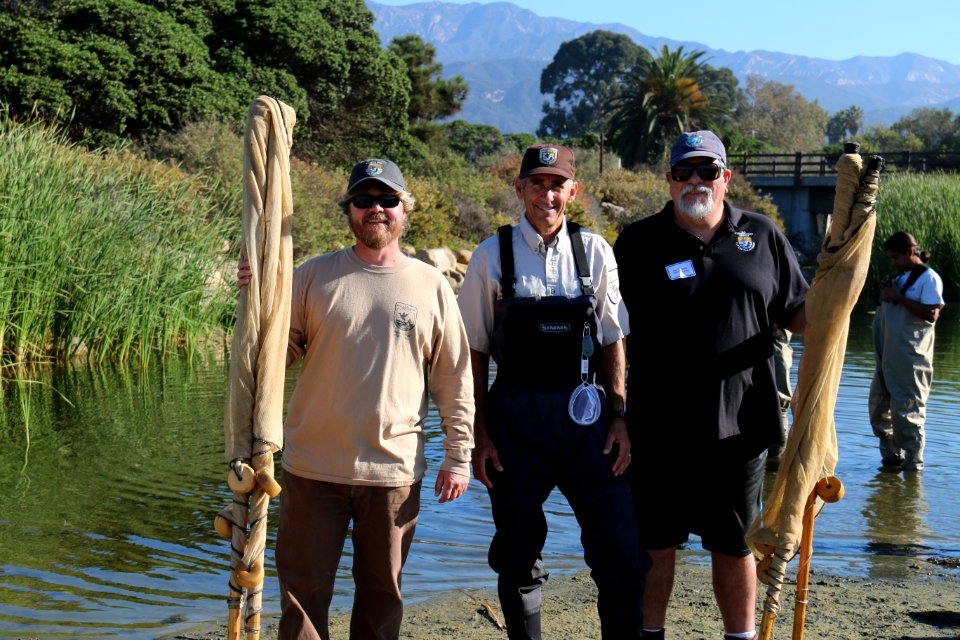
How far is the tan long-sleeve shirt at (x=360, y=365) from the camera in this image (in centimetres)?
385

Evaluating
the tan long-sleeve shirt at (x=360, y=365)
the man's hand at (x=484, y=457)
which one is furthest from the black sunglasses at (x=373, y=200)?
the man's hand at (x=484, y=457)

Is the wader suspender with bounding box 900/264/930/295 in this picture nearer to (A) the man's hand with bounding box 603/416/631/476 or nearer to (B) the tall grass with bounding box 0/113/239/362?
(A) the man's hand with bounding box 603/416/631/476

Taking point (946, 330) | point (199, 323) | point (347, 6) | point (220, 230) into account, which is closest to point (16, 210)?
→ point (199, 323)

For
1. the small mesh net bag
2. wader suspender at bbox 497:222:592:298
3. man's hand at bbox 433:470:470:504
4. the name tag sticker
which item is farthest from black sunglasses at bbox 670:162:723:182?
man's hand at bbox 433:470:470:504

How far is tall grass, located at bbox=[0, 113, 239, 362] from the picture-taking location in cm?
1161

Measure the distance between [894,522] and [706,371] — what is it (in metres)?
4.12

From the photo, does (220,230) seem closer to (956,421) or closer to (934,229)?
(956,421)

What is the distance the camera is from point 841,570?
650 centimetres

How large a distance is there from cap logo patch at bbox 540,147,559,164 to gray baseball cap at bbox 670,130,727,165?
436mm

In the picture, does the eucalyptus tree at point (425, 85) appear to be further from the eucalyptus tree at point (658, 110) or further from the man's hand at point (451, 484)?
the man's hand at point (451, 484)

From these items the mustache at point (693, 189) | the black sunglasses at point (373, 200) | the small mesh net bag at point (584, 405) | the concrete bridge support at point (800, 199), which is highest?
the concrete bridge support at point (800, 199)

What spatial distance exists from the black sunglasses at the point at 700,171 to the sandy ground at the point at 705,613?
207 cm

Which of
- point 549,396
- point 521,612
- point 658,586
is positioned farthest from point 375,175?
point 658,586

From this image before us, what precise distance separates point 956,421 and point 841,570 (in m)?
5.66
